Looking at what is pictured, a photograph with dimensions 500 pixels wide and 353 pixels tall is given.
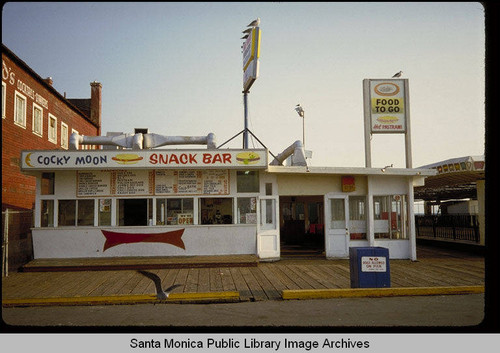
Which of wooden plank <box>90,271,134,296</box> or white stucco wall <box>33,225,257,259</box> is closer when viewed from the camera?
wooden plank <box>90,271,134,296</box>

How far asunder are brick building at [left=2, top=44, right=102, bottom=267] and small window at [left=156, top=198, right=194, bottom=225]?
4.30 m

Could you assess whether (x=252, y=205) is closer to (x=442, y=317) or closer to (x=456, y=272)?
(x=456, y=272)

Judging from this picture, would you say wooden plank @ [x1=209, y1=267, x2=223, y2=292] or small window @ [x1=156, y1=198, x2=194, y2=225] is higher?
small window @ [x1=156, y1=198, x2=194, y2=225]

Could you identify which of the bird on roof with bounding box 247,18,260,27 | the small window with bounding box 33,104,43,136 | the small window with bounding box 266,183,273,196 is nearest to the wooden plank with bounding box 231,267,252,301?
the small window with bounding box 266,183,273,196

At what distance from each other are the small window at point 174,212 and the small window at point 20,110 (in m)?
7.58

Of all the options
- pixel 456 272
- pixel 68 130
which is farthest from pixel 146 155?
pixel 68 130

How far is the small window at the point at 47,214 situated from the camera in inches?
523

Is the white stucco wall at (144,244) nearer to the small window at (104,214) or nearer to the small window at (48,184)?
the small window at (104,214)

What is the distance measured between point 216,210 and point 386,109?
23.6ft

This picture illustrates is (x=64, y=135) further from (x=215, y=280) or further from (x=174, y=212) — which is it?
(x=215, y=280)

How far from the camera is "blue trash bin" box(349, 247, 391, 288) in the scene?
893 centimetres

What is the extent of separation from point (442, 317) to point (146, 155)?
30.4 ft

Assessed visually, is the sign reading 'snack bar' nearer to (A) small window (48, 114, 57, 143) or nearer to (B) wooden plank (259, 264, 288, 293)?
(B) wooden plank (259, 264, 288, 293)

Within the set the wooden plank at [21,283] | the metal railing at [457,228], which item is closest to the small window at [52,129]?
the wooden plank at [21,283]
